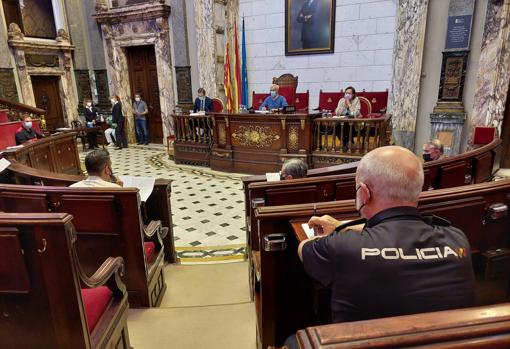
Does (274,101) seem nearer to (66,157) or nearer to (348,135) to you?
(348,135)

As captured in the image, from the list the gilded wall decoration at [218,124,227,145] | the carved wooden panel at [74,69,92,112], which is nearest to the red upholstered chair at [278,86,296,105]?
the gilded wall decoration at [218,124,227,145]

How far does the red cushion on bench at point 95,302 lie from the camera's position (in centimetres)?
168

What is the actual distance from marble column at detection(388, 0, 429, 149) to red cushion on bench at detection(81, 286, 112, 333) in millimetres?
6526

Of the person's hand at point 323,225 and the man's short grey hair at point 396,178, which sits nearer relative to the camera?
the man's short grey hair at point 396,178

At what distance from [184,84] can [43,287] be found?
8262mm

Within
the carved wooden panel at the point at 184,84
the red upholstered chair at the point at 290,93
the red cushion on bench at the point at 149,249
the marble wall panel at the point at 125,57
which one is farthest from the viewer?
the marble wall panel at the point at 125,57

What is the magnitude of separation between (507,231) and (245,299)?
6.11ft

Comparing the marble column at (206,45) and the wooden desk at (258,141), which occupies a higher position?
the marble column at (206,45)

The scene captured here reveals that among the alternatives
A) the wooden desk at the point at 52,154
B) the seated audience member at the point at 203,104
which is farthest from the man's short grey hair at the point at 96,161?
the seated audience member at the point at 203,104

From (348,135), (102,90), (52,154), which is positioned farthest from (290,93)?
(102,90)

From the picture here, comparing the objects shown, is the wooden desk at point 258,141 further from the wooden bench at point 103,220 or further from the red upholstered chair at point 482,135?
the wooden bench at point 103,220

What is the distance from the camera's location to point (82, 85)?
10492mm

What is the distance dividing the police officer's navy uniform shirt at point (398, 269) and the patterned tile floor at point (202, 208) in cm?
260

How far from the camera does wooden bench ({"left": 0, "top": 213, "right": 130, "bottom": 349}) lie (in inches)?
55.2
